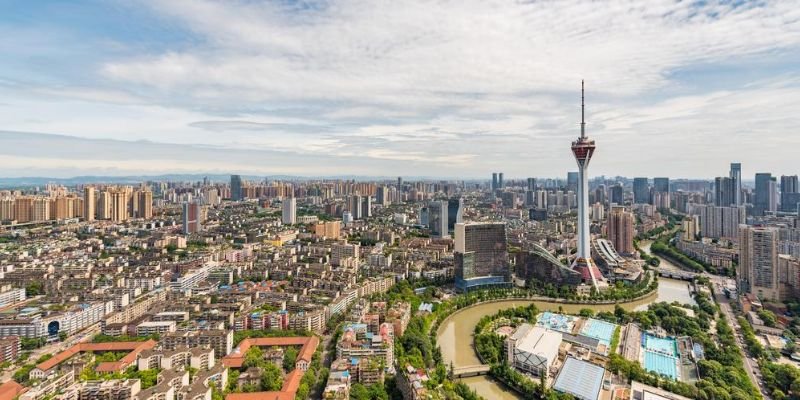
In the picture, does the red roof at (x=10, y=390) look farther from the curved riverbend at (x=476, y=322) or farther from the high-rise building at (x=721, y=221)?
the high-rise building at (x=721, y=221)

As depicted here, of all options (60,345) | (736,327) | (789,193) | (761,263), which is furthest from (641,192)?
(60,345)

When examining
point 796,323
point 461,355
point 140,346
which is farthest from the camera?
point 796,323

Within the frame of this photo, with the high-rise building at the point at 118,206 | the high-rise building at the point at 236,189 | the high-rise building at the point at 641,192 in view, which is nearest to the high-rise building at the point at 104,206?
the high-rise building at the point at 118,206

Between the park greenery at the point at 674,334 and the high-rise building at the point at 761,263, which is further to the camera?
the high-rise building at the point at 761,263

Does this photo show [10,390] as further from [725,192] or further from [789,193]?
[789,193]

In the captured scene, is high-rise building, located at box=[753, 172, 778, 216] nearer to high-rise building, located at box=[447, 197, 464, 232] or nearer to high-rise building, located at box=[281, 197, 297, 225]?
high-rise building, located at box=[447, 197, 464, 232]

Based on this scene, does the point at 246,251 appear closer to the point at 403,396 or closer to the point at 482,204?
the point at 403,396

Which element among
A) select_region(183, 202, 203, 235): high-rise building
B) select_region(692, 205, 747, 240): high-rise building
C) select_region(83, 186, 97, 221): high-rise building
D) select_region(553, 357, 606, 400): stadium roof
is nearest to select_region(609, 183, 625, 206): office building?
select_region(692, 205, 747, 240): high-rise building

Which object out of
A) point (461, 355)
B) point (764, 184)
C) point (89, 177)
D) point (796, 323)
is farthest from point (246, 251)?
point (89, 177)
